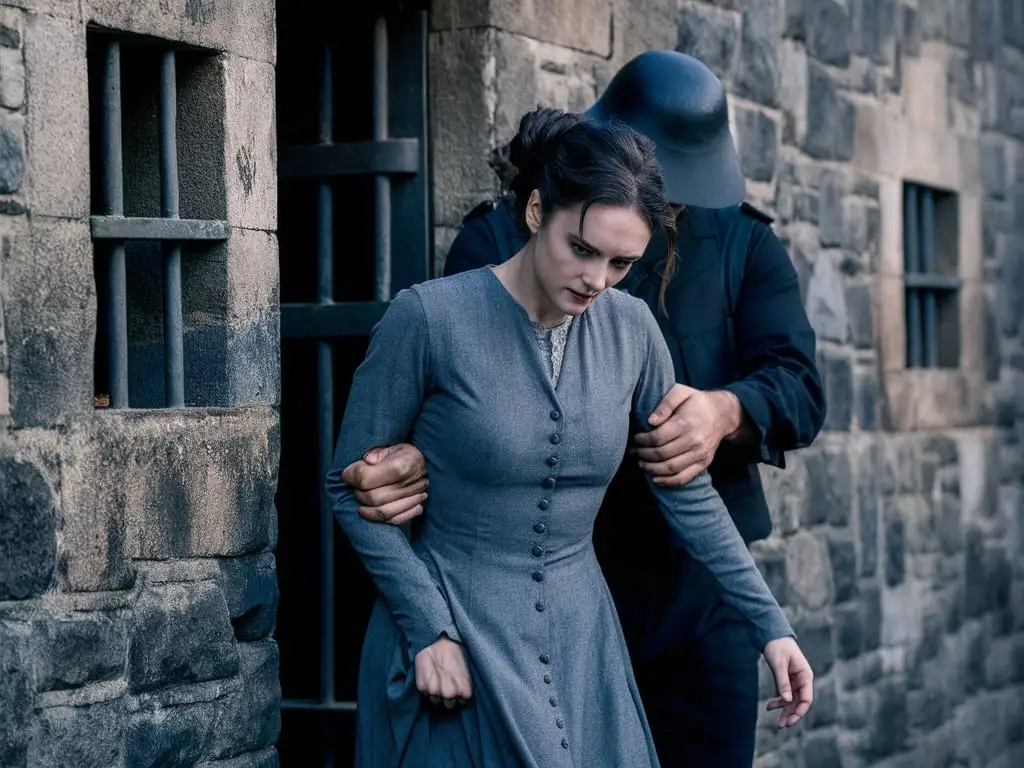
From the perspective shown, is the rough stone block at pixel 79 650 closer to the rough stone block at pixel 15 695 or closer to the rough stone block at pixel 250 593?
the rough stone block at pixel 15 695

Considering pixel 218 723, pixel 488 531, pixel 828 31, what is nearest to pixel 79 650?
pixel 218 723

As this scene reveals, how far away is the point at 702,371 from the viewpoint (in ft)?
13.0

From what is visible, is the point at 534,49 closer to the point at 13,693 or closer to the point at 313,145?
the point at 313,145

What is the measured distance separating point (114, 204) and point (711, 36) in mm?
2542

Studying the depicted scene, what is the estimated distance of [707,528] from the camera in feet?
11.0

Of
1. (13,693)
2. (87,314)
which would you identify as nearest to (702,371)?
(87,314)

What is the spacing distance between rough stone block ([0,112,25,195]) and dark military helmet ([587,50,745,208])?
45.0 inches

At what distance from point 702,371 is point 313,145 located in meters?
1.32

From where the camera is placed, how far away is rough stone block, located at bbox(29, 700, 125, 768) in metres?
3.34

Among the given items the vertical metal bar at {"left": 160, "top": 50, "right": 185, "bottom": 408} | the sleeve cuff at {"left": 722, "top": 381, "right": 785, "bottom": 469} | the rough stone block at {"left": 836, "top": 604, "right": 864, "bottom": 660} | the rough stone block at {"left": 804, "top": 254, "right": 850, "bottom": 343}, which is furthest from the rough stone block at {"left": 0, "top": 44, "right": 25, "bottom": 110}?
the rough stone block at {"left": 836, "top": 604, "right": 864, "bottom": 660}

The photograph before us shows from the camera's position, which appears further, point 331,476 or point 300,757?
point 300,757

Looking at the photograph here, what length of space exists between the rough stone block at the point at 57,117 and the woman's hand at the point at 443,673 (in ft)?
3.16

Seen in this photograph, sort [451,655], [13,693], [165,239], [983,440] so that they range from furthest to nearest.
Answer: [983,440] < [165,239] < [13,693] < [451,655]

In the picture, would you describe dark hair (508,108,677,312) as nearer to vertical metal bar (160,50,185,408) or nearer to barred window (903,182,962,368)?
vertical metal bar (160,50,185,408)
